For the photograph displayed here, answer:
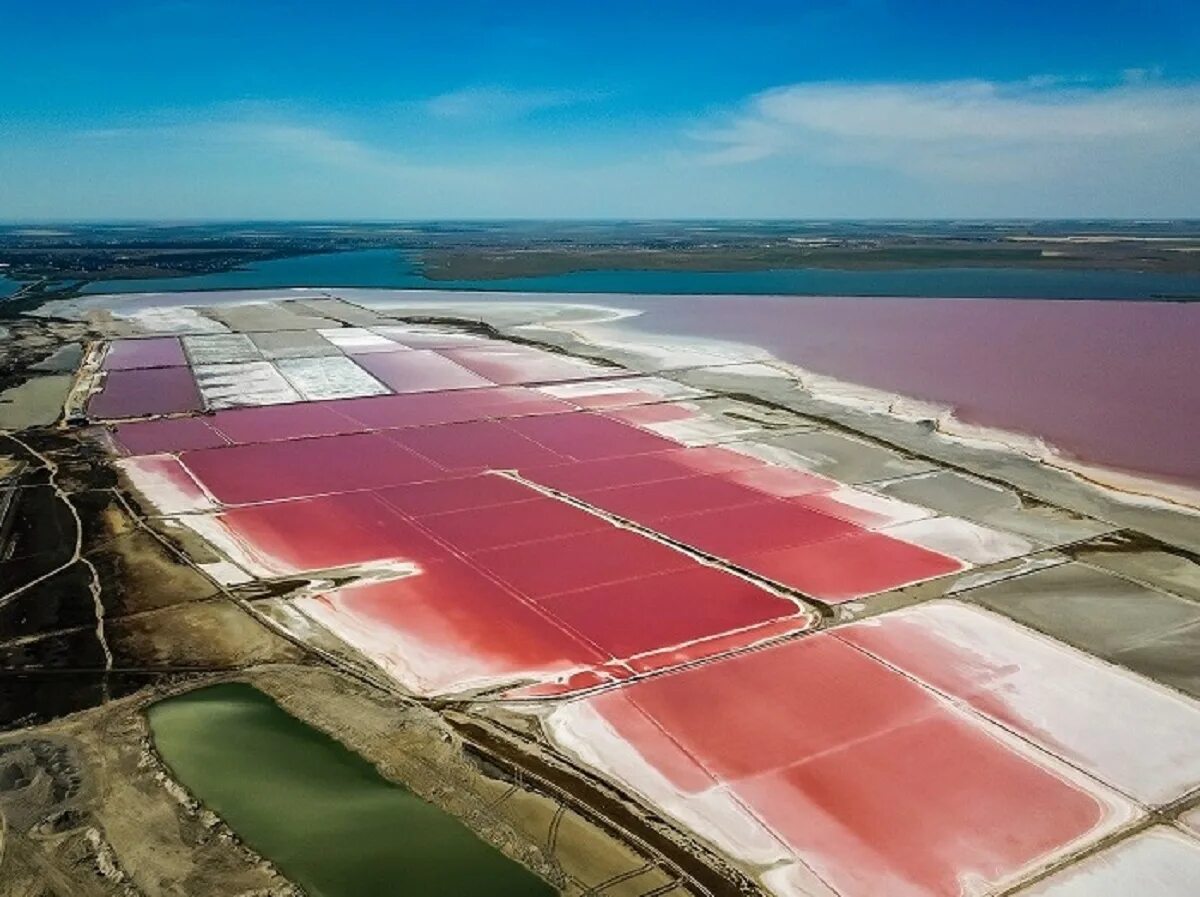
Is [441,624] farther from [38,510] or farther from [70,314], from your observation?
[70,314]

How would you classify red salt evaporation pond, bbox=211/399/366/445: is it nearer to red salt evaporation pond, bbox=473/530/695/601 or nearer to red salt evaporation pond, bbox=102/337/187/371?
red salt evaporation pond, bbox=102/337/187/371

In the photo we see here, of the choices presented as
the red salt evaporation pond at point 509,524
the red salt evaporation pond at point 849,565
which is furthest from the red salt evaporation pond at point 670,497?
the red salt evaporation pond at point 849,565

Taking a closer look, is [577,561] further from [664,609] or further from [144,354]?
[144,354]

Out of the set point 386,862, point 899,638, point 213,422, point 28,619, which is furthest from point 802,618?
point 213,422

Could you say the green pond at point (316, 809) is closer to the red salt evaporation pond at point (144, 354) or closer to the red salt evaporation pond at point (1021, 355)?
the red salt evaporation pond at point (1021, 355)

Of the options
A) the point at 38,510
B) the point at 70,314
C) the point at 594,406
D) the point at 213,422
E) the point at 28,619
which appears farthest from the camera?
the point at 70,314
